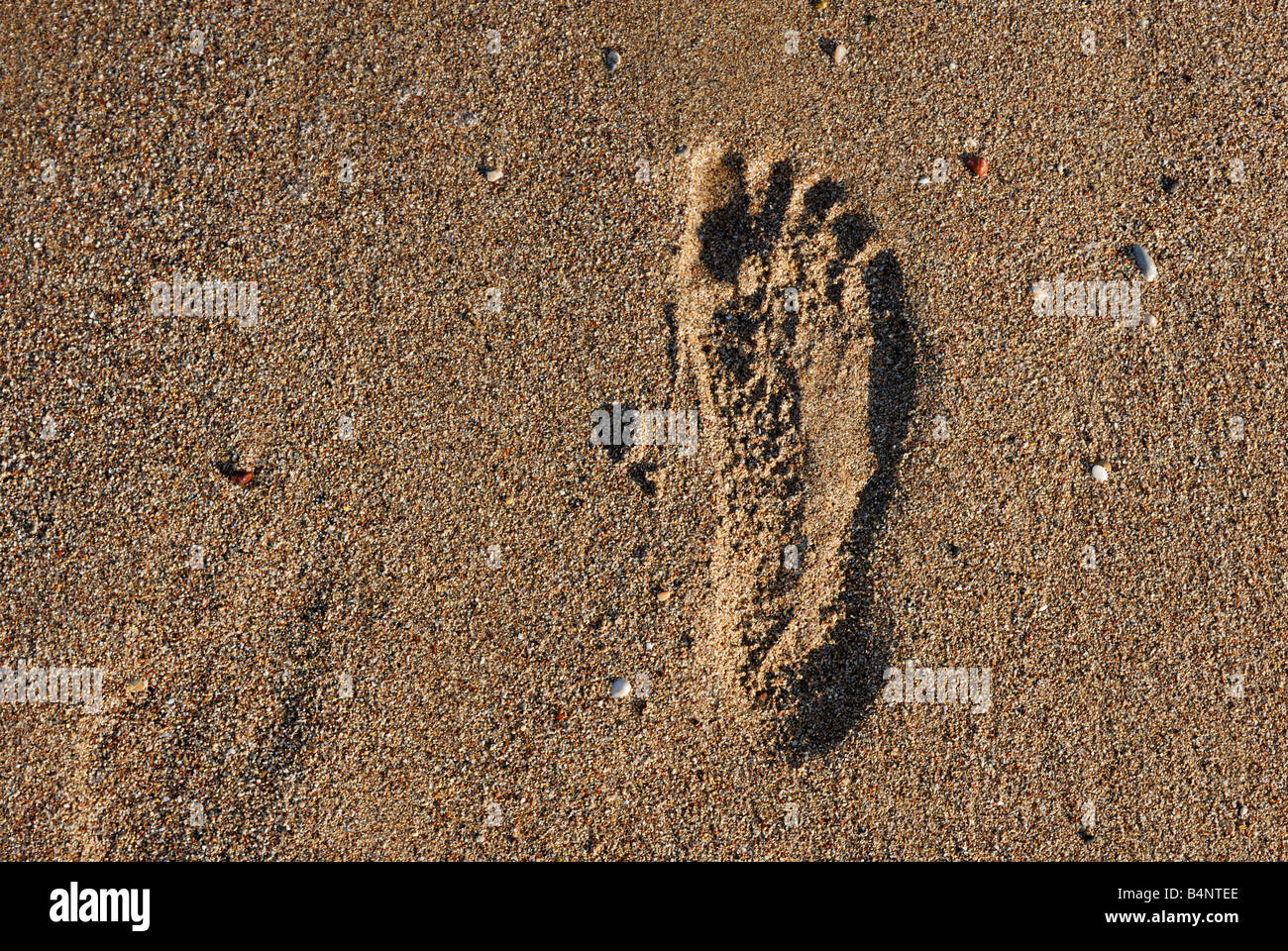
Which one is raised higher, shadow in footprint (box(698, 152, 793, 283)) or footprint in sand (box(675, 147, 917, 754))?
shadow in footprint (box(698, 152, 793, 283))

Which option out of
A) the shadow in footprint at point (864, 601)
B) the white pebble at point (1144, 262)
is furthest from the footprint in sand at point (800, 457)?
the white pebble at point (1144, 262)

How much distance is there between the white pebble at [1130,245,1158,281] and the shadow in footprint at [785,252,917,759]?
0.93m

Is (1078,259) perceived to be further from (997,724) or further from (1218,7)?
(997,724)

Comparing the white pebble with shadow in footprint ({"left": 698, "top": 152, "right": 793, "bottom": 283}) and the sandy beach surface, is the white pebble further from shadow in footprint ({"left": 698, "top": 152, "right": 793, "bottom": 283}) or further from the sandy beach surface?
shadow in footprint ({"left": 698, "top": 152, "right": 793, "bottom": 283})

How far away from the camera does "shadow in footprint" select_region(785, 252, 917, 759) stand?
3148mm

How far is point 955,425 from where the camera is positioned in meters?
3.17

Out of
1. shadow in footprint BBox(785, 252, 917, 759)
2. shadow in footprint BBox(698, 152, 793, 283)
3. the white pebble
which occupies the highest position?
shadow in footprint BBox(698, 152, 793, 283)

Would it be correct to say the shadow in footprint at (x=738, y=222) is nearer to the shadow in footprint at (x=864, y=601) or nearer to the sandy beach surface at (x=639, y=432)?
the sandy beach surface at (x=639, y=432)

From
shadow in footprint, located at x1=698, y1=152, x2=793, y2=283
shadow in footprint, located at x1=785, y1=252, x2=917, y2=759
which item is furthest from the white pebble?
shadow in footprint, located at x1=698, y1=152, x2=793, y2=283

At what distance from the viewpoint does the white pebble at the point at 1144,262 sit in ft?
10.6

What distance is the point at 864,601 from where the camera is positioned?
3164 millimetres

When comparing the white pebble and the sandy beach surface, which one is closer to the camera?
the sandy beach surface
